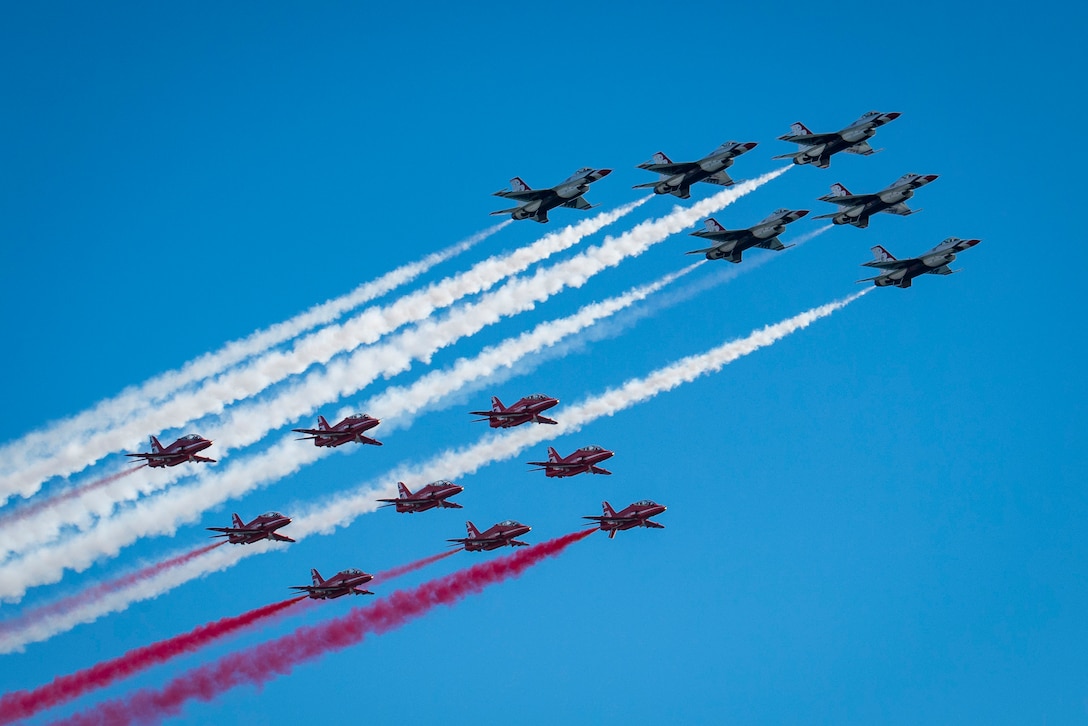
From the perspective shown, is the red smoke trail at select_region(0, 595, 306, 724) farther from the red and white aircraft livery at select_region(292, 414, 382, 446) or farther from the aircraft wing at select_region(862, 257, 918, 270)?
the aircraft wing at select_region(862, 257, 918, 270)

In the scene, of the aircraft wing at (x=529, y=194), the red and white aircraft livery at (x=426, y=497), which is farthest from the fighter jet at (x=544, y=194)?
the red and white aircraft livery at (x=426, y=497)

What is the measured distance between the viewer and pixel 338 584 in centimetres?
8450

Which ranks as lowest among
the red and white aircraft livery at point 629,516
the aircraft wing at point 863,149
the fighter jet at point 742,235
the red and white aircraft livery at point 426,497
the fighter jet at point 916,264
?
the red and white aircraft livery at point 629,516

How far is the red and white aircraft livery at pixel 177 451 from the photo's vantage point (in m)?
81.1

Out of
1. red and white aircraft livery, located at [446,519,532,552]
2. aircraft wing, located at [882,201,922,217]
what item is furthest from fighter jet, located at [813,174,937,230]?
red and white aircraft livery, located at [446,519,532,552]

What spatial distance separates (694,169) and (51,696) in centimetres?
4688

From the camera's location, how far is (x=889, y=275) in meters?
90.4

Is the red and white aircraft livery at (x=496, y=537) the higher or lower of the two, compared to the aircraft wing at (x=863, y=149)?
lower

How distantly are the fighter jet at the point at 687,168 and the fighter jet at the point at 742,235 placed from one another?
2749mm

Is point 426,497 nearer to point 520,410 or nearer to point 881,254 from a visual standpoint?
point 520,410

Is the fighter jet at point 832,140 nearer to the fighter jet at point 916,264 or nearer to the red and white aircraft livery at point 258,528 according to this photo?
the fighter jet at point 916,264

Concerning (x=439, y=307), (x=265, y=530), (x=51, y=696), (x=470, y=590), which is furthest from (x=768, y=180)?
(x=51, y=696)

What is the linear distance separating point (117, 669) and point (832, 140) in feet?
169

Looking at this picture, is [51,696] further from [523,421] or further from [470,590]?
[523,421]
